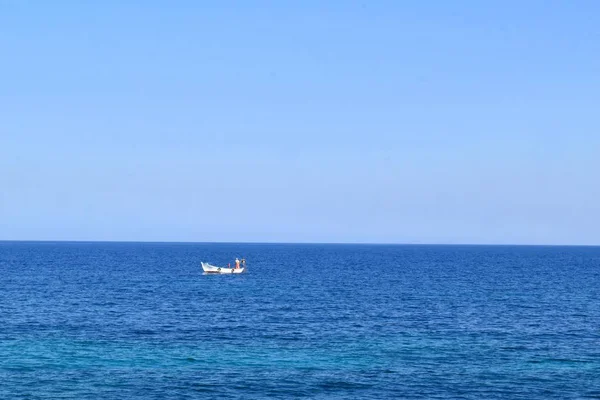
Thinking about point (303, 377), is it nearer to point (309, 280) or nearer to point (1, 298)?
point (1, 298)

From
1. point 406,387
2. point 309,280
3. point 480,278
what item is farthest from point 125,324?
point 480,278

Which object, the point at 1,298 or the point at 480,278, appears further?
the point at 480,278

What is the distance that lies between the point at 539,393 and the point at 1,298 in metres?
74.8

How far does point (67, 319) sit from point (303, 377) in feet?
120

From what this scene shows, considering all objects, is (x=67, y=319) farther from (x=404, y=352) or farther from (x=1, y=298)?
(x=404, y=352)

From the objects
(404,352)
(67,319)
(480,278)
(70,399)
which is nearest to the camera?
(70,399)

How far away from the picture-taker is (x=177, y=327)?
7431cm

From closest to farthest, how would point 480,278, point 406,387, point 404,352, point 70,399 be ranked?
1. point 70,399
2. point 406,387
3. point 404,352
4. point 480,278

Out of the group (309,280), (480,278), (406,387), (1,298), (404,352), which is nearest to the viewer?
(406,387)

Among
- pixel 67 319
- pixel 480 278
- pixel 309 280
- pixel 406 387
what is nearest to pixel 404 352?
pixel 406 387

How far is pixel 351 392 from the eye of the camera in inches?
1930

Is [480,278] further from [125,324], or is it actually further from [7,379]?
[7,379]

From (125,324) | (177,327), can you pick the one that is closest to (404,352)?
(177,327)

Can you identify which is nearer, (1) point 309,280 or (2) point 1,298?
(2) point 1,298
